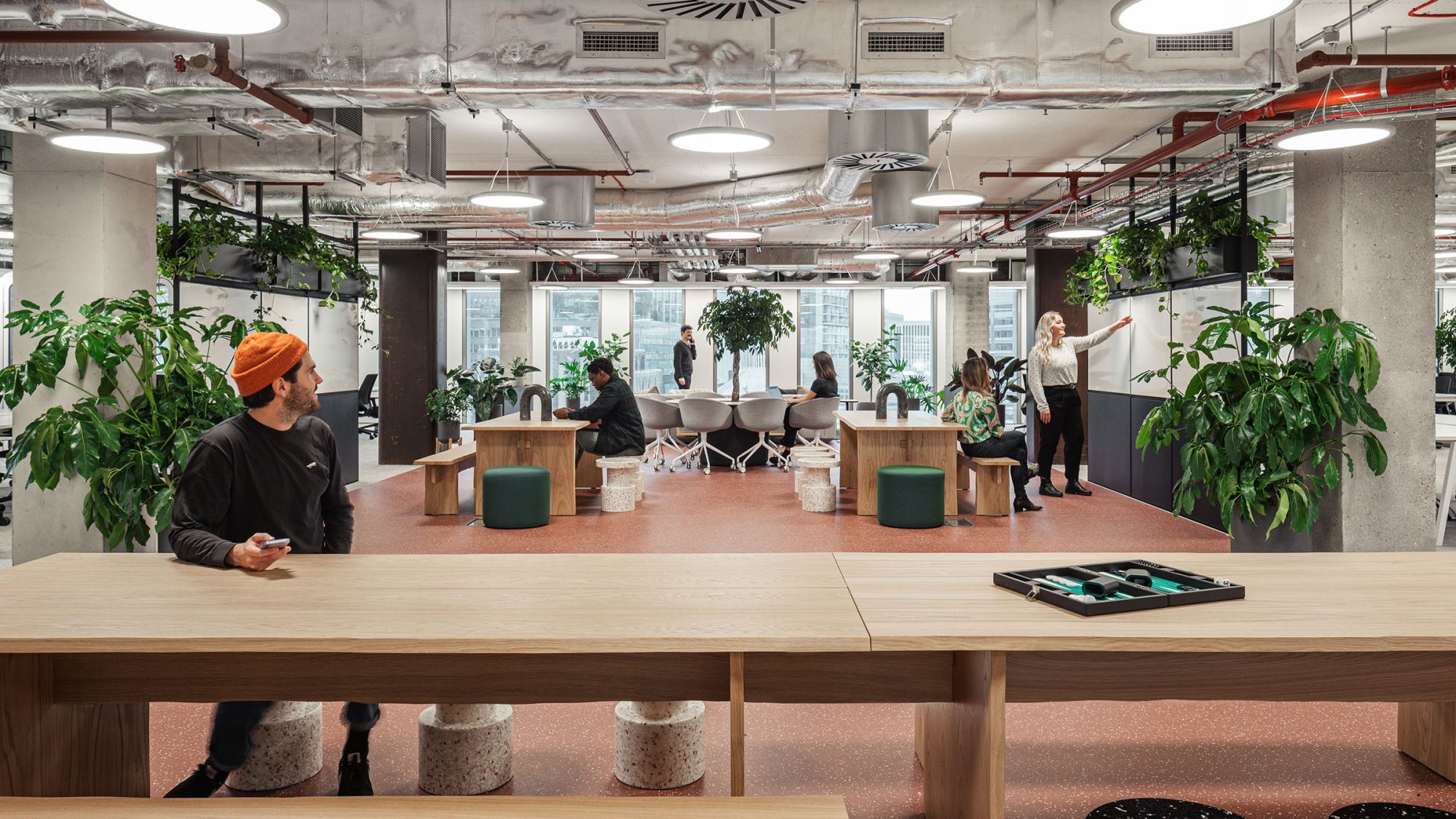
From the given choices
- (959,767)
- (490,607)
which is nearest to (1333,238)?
(959,767)

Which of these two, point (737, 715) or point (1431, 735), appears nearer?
point (737, 715)

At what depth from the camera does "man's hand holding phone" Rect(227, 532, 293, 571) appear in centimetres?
256

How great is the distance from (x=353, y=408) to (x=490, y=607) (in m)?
8.73

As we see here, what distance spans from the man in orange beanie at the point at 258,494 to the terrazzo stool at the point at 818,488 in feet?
18.9

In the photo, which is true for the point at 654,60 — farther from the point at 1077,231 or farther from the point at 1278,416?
the point at 1077,231

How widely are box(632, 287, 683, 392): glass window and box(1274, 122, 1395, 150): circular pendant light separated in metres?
14.2

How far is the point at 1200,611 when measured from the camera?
7.20 feet

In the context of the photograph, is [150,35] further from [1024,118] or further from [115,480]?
[1024,118]

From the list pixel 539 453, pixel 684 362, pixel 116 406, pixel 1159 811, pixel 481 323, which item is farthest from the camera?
pixel 481 323

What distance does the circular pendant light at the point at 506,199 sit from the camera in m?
7.69

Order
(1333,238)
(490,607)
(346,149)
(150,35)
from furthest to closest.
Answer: (346,149) < (1333,238) < (150,35) < (490,607)

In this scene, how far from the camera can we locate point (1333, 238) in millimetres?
5746

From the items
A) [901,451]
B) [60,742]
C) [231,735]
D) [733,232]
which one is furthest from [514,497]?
[60,742]

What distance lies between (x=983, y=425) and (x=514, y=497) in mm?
3934
